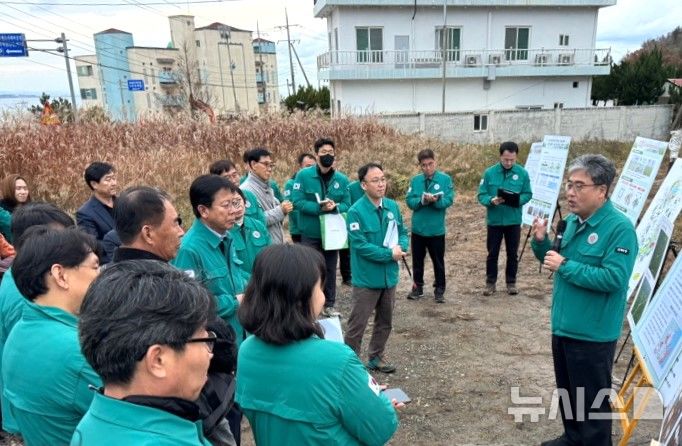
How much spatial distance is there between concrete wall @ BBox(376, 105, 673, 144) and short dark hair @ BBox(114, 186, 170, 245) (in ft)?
43.4

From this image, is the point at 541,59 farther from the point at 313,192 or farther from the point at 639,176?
the point at 313,192

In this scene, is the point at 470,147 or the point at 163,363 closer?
the point at 163,363

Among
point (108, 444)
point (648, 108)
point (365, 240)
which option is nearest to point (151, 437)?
point (108, 444)

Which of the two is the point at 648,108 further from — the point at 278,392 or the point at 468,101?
the point at 278,392

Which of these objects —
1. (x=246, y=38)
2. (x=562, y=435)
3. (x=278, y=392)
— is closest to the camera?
(x=278, y=392)

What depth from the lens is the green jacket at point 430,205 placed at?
5.16 meters

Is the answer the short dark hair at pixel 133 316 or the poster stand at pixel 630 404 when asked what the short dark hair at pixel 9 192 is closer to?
the short dark hair at pixel 133 316

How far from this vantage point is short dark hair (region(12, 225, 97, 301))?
166 centimetres

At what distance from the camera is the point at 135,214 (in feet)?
7.04

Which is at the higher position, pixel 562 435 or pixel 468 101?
pixel 468 101

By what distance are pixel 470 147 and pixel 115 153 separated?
9.88 meters

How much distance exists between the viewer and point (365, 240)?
3637 millimetres

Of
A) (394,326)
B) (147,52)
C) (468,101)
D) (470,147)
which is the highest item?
(147,52)

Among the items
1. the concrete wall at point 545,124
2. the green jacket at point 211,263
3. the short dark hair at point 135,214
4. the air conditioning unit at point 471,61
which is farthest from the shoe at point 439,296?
the air conditioning unit at point 471,61
